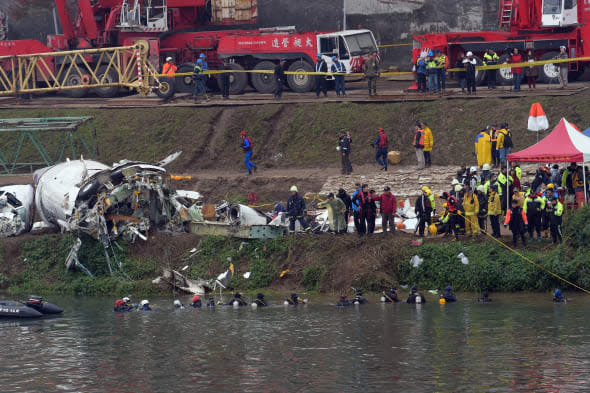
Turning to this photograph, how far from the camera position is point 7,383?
20.3 m

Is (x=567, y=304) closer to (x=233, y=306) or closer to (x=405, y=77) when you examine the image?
(x=233, y=306)

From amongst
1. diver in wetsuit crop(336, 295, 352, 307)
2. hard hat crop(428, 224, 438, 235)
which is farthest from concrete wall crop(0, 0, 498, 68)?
diver in wetsuit crop(336, 295, 352, 307)

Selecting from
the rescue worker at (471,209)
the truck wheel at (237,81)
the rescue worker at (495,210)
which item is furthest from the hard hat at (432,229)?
the truck wheel at (237,81)

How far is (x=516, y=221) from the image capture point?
88.8ft

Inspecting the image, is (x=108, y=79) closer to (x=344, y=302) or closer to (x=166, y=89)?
(x=166, y=89)

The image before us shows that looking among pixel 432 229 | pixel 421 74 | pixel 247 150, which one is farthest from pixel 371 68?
pixel 432 229

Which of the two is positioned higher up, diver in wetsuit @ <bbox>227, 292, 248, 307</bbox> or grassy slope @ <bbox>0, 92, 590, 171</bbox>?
→ grassy slope @ <bbox>0, 92, 590, 171</bbox>

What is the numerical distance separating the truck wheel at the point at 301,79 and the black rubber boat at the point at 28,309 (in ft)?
60.6

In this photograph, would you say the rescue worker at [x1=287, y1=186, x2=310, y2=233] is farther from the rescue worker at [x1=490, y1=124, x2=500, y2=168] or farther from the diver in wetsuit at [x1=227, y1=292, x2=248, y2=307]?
the rescue worker at [x1=490, y1=124, x2=500, y2=168]

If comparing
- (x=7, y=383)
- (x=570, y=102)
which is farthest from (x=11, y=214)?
(x=570, y=102)

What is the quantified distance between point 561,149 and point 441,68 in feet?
39.4

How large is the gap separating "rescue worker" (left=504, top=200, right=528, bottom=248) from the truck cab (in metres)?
14.8

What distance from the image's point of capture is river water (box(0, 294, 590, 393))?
19656mm

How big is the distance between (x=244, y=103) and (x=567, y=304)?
19.3 m
